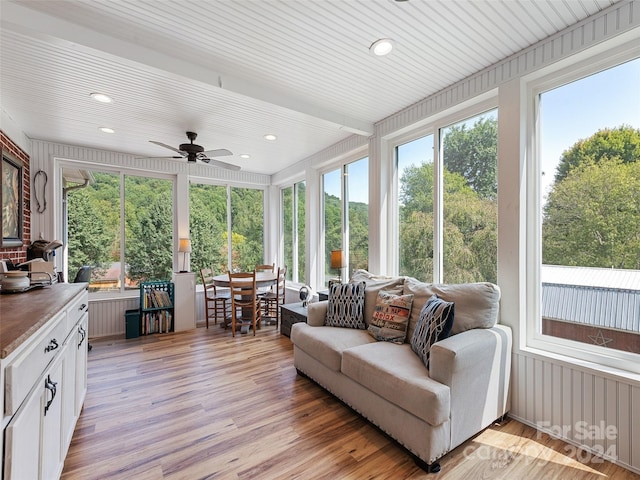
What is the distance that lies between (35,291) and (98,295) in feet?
9.28

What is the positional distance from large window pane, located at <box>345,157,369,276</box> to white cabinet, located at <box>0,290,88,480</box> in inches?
119

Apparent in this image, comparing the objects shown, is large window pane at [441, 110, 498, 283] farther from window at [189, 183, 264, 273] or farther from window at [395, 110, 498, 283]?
window at [189, 183, 264, 273]

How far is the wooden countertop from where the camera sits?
1.03 m

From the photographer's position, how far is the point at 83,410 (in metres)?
2.35

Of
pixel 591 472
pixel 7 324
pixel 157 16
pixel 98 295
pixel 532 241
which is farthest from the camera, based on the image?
pixel 98 295

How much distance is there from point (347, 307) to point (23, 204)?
3.98 meters

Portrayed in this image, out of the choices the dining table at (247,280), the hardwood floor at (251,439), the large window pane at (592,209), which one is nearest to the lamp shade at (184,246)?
the dining table at (247,280)

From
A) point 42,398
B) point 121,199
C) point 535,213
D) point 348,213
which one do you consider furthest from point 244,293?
point 535,213

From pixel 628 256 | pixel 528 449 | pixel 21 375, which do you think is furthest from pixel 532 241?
pixel 21 375

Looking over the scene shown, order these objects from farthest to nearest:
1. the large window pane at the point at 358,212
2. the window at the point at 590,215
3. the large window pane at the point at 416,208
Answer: the large window pane at the point at 358,212
the large window pane at the point at 416,208
the window at the point at 590,215

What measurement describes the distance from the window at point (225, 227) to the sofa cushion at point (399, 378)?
12.6ft

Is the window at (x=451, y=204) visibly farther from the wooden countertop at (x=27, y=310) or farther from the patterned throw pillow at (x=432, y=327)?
the wooden countertop at (x=27, y=310)

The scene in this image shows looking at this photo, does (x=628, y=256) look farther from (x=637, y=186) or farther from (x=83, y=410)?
(x=83, y=410)

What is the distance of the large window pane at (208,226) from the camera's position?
17.2ft
